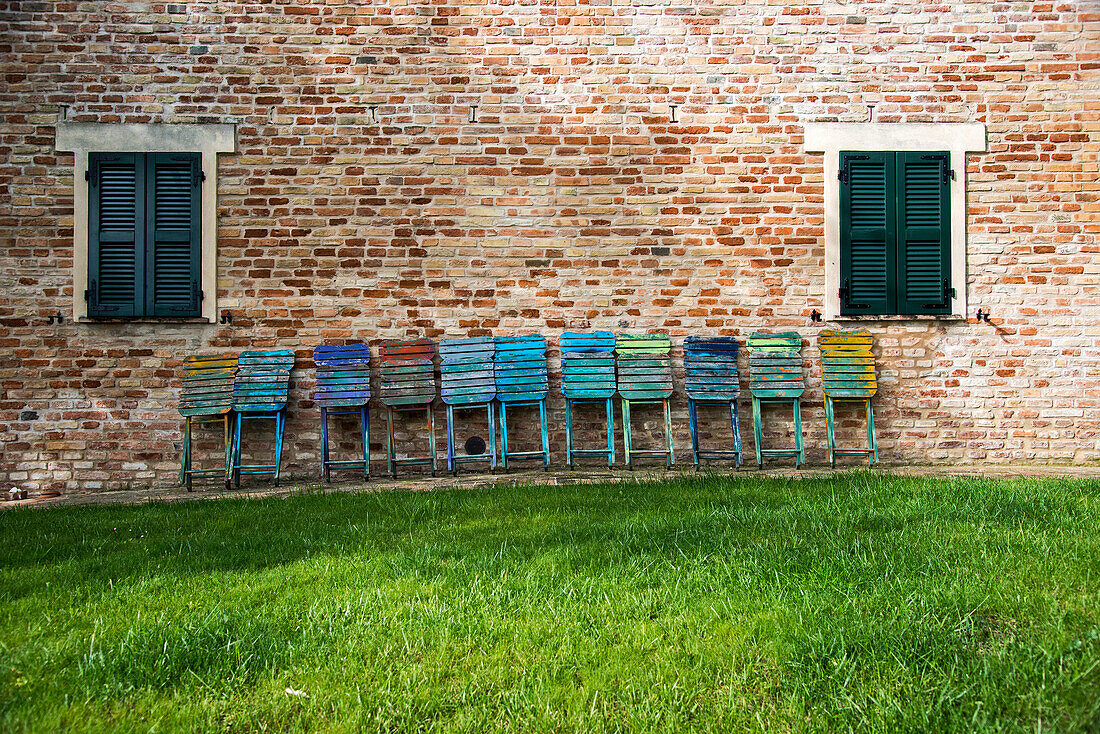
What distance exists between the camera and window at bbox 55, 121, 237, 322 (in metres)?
6.68

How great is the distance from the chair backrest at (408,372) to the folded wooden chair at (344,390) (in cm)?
17

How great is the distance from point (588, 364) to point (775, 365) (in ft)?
5.43

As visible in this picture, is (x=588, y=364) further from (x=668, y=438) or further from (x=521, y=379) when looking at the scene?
(x=668, y=438)

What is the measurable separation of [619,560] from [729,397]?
12.6ft

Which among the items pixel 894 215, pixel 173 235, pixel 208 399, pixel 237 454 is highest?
pixel 894 215

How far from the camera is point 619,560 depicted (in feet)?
9.98

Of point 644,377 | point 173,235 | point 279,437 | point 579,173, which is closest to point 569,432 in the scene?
point 644,377

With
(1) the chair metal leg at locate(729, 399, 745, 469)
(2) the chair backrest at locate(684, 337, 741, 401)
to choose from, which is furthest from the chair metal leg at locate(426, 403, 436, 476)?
(1) the chair metal leg at locate(729, 399, 745, 469)

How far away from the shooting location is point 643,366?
6.68m

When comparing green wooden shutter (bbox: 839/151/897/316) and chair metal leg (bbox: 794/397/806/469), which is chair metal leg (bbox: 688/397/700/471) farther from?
green wooden shutter (bbox: 839/151/897/316)

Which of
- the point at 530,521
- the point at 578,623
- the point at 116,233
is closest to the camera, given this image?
the point at 578,623

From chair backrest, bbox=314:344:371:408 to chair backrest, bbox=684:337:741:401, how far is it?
280 centimetres

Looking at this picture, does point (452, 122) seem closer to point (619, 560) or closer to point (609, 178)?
point (609, 178)

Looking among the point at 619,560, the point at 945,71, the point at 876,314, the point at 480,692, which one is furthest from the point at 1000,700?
the point at 945,71
